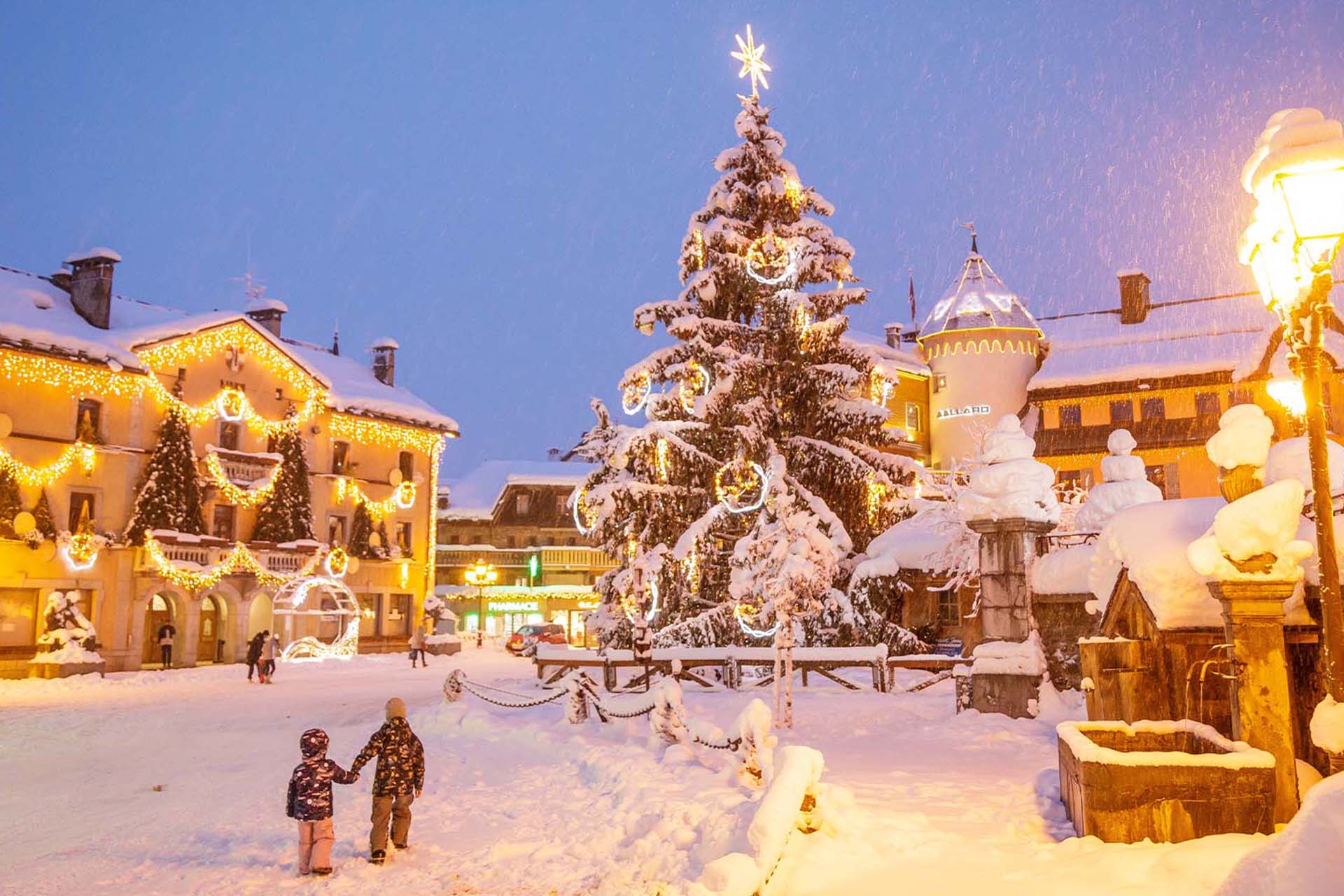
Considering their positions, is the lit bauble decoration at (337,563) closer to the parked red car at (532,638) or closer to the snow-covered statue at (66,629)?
the parked red car at (532,638)

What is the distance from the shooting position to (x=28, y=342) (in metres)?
34.0

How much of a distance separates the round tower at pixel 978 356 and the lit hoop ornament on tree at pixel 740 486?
2627 centimetres

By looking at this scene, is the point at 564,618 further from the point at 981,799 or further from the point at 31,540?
the point at 981,799

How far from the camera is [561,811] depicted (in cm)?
1155

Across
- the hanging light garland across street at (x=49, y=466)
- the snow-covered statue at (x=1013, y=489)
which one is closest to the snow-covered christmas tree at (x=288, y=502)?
the hanging light garland across street at (x=49, y=466)

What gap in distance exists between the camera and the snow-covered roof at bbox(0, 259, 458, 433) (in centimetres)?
3450

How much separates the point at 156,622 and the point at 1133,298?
140 ft

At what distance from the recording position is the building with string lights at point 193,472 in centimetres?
3422

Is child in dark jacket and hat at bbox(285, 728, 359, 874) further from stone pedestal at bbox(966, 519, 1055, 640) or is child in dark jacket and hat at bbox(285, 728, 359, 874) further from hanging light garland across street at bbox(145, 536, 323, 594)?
hanging light garland across street at bbox(145, 536, 323, 594)

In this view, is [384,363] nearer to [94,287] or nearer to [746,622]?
[94,287]

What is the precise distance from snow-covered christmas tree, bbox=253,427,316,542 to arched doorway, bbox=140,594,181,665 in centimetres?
382

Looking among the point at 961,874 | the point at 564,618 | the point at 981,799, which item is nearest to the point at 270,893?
the point at 961,874

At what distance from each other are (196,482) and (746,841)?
1385 inches

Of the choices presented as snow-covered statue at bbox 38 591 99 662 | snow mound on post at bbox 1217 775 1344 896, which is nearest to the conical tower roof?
snow-covered statue at bbox 38 591 99 662
